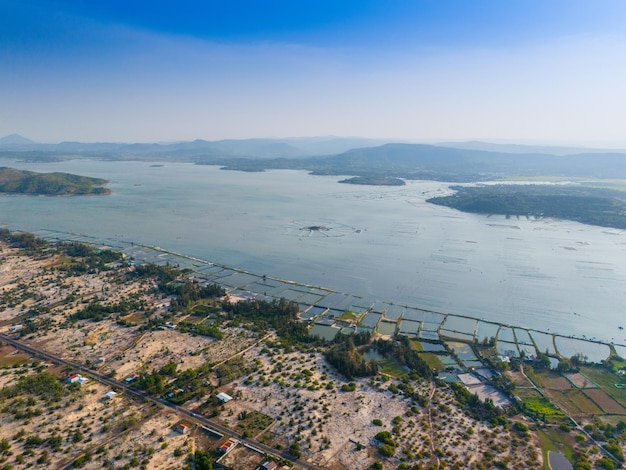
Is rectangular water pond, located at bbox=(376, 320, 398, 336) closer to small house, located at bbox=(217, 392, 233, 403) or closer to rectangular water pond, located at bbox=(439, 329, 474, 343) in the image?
rectangular water pond, located at bbox=(439, 329, 474, 343)

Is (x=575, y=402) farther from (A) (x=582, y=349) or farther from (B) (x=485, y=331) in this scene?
(B) (x=485, y=331)

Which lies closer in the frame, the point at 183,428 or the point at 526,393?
the point at 183,428

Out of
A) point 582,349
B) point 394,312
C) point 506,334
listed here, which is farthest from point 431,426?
point 582,349

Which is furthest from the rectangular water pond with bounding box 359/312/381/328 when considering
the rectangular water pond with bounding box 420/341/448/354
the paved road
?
the paved road

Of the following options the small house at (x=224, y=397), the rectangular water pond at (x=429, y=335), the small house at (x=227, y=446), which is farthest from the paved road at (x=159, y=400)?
the rectangular water pond at (x=429, y=335)

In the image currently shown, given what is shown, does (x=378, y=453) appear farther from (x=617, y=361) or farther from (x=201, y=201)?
(x=201, y=201)
